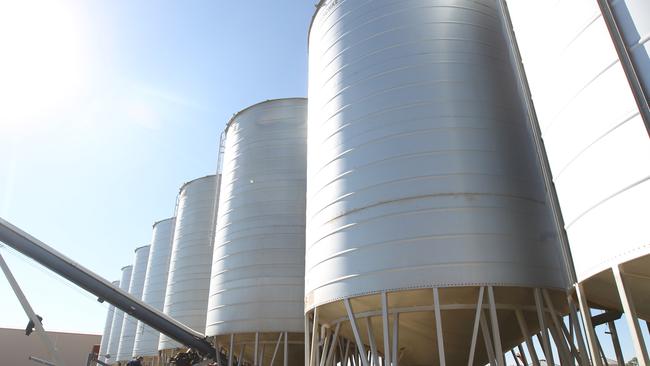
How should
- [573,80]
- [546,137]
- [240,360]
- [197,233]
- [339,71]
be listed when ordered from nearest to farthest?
[573,80] < [546,137] < [339,71] < [240,360] < [197,233]

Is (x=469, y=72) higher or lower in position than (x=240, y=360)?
higher

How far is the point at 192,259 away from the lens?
27.0m

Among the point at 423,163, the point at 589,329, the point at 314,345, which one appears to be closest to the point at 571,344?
the point at 589,329

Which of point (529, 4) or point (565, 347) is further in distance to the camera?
point (565, 347)

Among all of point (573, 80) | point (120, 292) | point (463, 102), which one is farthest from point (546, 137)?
point (120, 292)

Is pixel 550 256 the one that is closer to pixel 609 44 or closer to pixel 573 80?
pixel 573 80

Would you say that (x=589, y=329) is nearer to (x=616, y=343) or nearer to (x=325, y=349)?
(x=616, y=343)

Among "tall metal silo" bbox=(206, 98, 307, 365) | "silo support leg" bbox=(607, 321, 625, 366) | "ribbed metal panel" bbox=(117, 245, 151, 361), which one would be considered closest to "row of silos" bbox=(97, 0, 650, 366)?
"silo support leg" bbox=(607, 321, 625, 366)

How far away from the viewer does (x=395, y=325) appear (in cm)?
1098

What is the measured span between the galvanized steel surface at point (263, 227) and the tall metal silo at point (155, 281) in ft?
44.5

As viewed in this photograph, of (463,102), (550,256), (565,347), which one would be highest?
(463,102)

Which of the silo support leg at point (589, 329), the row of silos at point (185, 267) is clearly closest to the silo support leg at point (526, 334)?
the silo support leg at point (589, 329)

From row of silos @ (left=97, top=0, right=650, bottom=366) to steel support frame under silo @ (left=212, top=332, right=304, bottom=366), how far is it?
3.36m

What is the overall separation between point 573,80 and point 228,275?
14752 millimetres
